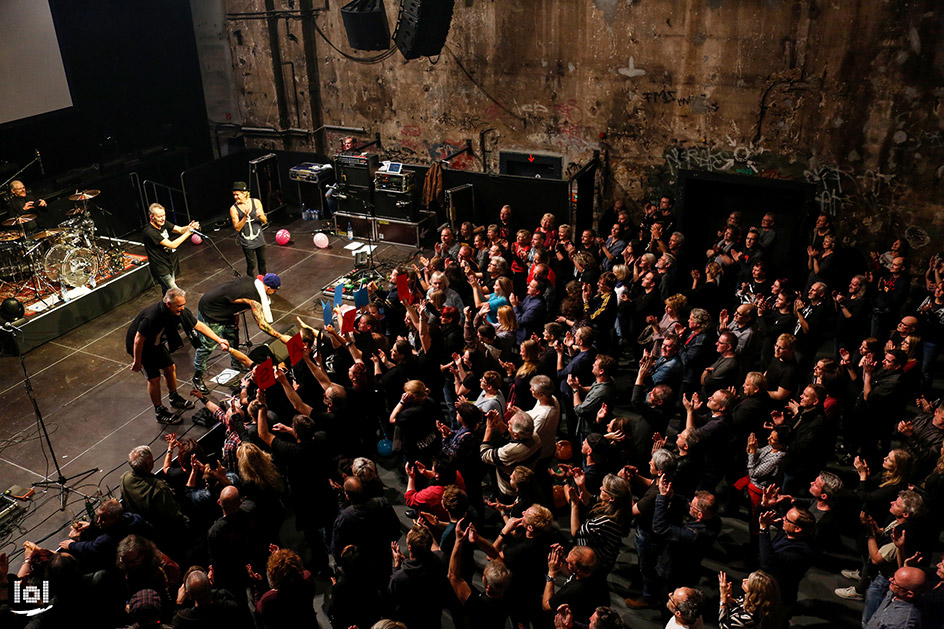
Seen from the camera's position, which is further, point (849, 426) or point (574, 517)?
point (849, 426)

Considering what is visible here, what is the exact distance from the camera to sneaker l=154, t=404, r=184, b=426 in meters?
Result: 7.42

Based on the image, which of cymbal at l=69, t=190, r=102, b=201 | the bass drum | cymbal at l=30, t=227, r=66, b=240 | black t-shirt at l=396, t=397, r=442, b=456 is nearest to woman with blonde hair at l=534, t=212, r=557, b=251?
black t-shirt at l=396, t=397, r=442, b=456

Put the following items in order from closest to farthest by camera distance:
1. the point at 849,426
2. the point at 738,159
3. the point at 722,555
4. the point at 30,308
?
the point at 722,555
the point at 849,426
the point at 30,308
the point at 738,159

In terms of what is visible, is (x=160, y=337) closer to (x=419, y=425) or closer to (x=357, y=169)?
(x=419, y=425)

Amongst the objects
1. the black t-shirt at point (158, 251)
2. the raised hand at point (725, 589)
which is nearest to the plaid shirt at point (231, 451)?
the raised hand at point (725, 589)

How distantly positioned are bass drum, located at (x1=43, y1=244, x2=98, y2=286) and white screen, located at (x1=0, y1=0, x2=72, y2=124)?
3.58 metres

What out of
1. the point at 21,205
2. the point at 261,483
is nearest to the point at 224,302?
the point at 261,483

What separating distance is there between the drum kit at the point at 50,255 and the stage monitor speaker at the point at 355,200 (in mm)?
3815

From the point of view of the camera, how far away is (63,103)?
1244 cm

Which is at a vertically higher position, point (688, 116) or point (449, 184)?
point (688, 116)

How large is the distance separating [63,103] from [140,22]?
7.74 ft

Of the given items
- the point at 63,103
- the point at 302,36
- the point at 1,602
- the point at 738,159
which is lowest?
the point at 1,602

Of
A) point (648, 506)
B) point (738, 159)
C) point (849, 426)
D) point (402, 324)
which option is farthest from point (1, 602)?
point (738, 159)

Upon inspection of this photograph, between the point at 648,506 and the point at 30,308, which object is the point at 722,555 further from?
the point at 30,308
